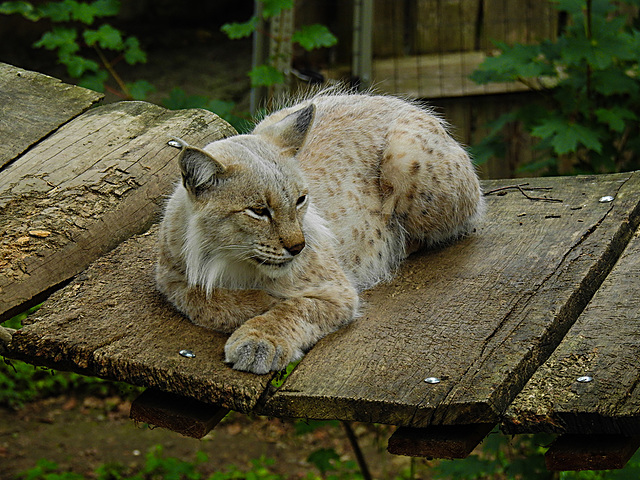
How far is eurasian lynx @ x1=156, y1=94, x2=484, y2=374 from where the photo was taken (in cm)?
304

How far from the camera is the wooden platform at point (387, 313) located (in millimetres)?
2592

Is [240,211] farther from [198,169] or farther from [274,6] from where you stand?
[274,6]

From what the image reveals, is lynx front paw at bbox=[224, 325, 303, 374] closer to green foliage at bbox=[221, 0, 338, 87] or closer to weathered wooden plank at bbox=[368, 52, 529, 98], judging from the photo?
green foliage at bbox=[221, 0, 338, 87]

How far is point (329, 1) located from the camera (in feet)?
24.8

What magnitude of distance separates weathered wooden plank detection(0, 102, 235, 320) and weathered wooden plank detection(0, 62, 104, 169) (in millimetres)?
66

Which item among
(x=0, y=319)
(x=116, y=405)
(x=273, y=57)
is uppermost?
(x=273, y=57)

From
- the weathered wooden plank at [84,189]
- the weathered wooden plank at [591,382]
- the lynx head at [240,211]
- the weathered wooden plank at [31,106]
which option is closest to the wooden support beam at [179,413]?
the lynx head at [240,211]

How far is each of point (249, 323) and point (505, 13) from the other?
5.18 m

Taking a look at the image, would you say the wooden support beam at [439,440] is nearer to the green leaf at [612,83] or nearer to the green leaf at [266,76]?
the green leaf at [266,76]

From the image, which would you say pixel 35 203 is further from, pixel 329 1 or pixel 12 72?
pixel 329 1

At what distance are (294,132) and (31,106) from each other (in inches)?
69.8

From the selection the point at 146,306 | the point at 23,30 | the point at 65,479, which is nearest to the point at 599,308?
the point at 146,306

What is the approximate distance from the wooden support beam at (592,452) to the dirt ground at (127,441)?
3.86m

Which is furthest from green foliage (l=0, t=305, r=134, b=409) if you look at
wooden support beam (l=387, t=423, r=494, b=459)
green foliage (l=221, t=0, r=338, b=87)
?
wooden support beam (l=387, t=423, r=494, b=459)
